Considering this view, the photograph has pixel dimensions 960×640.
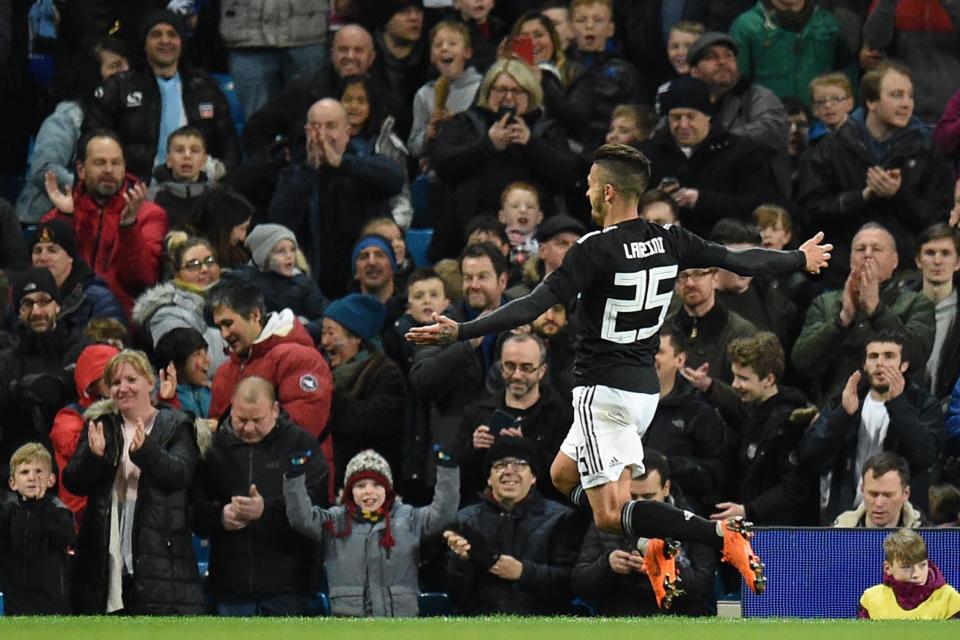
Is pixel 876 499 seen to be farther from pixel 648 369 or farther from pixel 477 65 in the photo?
pixel 477 65

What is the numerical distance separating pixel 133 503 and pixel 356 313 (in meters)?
2.08

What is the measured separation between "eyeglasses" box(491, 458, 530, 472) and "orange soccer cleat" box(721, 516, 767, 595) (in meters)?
2.32

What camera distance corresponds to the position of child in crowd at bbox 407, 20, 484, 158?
1458 cm

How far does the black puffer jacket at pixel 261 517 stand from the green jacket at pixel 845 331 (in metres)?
3.02

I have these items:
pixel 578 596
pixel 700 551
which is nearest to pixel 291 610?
pixel 578 596

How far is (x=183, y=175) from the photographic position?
1402cm

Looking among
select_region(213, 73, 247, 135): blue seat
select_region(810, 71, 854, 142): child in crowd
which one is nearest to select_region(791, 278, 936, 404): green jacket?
select_region(810, 71, 854, 142): child in crowd

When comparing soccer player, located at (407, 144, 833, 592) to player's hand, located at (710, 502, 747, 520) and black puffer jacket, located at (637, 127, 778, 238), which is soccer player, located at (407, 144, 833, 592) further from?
black puffer jacket, located at (637, 127, 778, 238)

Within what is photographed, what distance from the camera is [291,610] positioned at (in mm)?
11062

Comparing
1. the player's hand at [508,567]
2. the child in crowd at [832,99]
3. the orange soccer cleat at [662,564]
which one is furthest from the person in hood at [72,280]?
the child in crowd at [832,99]

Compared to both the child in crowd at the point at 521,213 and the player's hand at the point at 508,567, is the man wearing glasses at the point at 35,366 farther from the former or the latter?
the child in crowd at the point at 521,213

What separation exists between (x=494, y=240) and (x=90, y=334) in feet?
8.65

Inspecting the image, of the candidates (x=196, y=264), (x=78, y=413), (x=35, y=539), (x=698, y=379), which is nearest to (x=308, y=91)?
(x=196, y=264)

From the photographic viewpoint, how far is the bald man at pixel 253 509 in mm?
11008
